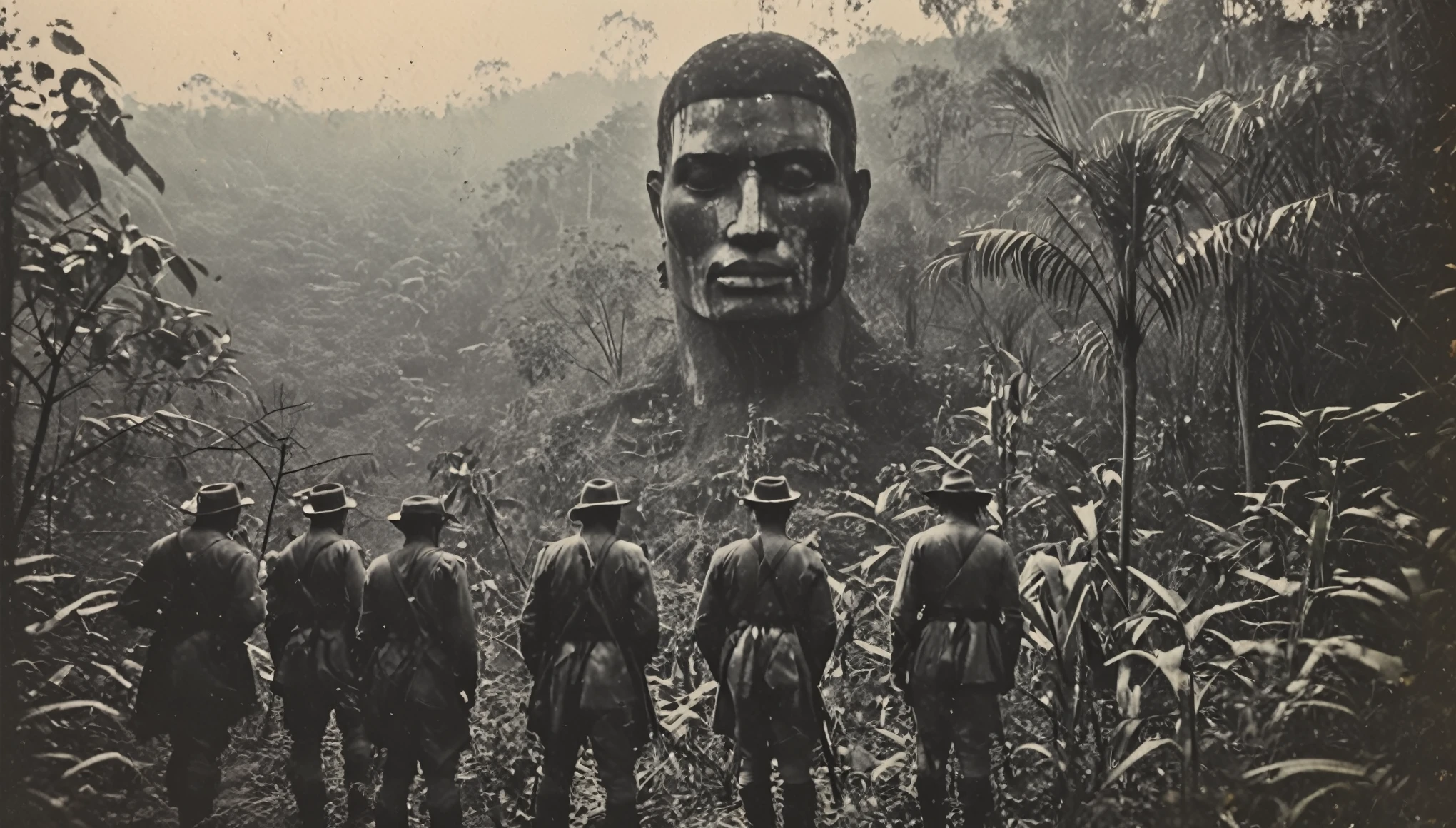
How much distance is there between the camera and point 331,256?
14.8 meters

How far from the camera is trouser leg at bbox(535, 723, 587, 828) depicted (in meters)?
4.15

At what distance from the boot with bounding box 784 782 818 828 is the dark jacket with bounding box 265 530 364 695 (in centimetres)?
205

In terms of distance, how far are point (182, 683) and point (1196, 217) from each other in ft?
28.8

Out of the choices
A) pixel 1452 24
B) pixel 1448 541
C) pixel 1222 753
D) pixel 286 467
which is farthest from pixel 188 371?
pixel 1452 24

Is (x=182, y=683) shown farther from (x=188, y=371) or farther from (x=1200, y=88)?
(x=1200, y=88)

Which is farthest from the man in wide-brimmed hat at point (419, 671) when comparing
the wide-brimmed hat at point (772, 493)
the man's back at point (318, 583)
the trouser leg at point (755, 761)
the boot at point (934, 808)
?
the boot at point (934, 808)

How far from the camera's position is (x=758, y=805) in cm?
421

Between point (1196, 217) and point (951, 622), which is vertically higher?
point (1196, 217)

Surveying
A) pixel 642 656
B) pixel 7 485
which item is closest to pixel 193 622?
pixel 7 485

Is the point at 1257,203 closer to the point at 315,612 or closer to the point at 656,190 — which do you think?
the point at 656,190

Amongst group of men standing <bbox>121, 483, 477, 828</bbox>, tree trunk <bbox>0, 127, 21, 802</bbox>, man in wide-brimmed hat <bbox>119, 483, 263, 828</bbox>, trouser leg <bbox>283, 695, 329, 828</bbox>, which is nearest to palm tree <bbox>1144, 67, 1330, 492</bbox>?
group of men standing <bbox>121, 483, 477, 828</bbox>

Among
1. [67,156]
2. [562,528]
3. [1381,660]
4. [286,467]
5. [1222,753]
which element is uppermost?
[67,156]

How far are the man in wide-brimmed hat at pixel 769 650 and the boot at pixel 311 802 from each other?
6.26 feet

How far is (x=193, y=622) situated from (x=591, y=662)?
1908mm
